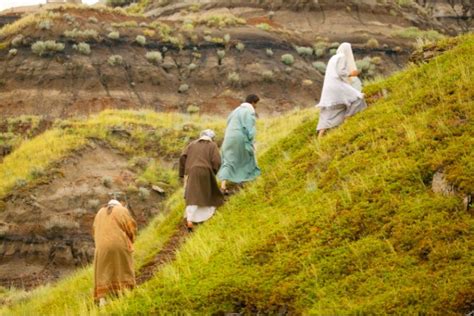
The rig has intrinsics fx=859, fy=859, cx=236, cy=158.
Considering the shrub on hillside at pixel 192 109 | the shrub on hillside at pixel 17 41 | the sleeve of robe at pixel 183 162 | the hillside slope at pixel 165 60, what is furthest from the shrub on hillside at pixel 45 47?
the sleeve of robe at pixel 183 162

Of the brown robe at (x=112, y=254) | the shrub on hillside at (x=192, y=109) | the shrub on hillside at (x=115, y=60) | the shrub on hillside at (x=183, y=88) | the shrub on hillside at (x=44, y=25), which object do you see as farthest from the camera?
the shrub on hillside at (x=44, y=25)

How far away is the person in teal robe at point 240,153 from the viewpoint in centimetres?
1637

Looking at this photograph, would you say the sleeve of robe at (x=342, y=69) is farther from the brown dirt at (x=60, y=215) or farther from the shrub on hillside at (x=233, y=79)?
the shrub on hillside at (x=233, y=79)

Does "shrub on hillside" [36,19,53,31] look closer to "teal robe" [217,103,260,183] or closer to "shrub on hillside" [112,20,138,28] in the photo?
"shrub on hillside" [112,20,138,28]

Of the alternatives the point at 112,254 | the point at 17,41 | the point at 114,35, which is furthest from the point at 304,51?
the point at 112,254

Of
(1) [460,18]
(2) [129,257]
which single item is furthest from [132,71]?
(1) [460,18]

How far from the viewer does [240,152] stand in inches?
646

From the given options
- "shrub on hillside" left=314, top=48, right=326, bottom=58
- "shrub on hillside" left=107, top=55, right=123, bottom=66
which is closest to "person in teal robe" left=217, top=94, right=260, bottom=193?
"shrub on hillside" left=107, top=55, right=123, bottom=66

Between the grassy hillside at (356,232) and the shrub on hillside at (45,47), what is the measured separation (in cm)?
2911

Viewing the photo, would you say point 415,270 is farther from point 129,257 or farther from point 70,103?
point 70,103

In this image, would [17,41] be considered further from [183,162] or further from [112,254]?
[112,254]

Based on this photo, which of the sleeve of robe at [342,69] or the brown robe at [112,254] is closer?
the brown robe at [112,254]

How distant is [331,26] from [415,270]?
46.8 m

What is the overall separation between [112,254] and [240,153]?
3860 millimetres
